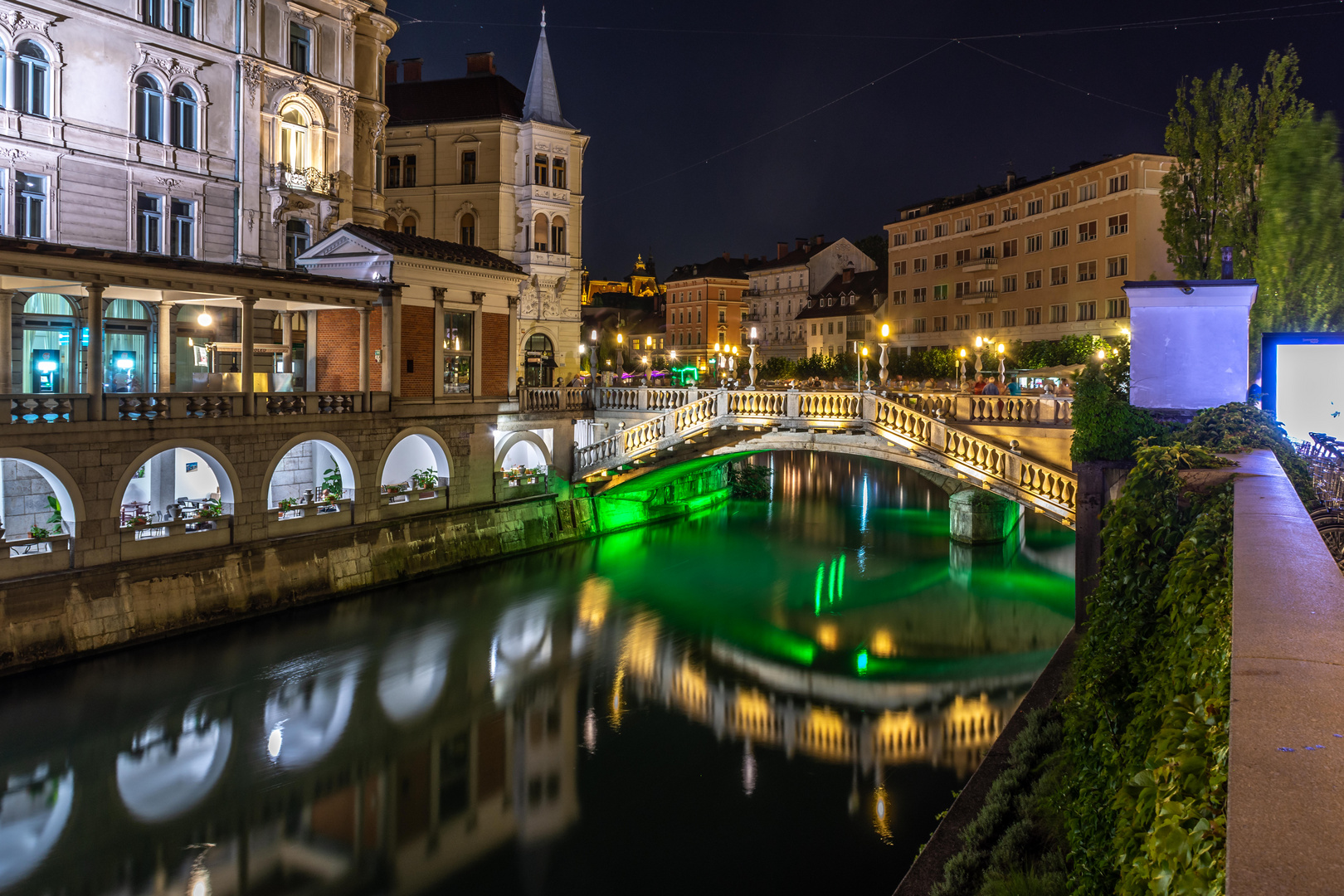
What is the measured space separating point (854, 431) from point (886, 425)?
1.93 meters

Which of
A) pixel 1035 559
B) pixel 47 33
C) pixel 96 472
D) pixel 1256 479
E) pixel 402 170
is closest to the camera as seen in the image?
pixel 1256 479

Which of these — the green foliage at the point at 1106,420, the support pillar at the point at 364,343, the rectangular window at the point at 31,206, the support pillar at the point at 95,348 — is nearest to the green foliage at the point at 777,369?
the support pillar at the point at 364,343

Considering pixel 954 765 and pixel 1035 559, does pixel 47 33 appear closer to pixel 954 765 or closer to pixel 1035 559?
pixel 954 765

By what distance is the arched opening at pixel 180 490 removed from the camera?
22203mm

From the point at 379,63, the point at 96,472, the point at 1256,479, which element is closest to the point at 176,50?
the point at 379,63

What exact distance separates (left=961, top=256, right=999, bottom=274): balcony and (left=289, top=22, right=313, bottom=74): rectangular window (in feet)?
143

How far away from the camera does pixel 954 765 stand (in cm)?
1581

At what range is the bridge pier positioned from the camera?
3544 cm

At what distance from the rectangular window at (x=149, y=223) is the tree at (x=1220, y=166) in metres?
28.9

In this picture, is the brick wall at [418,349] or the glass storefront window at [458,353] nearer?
the brick wall at [418,349]

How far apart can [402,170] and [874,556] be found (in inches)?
1170

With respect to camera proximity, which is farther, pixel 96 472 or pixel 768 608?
pixel 768 608

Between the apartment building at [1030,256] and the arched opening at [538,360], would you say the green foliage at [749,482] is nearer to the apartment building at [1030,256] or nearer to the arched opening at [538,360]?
the arched opening at [538,360]

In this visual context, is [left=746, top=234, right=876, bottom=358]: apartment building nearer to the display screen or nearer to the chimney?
the chimney
